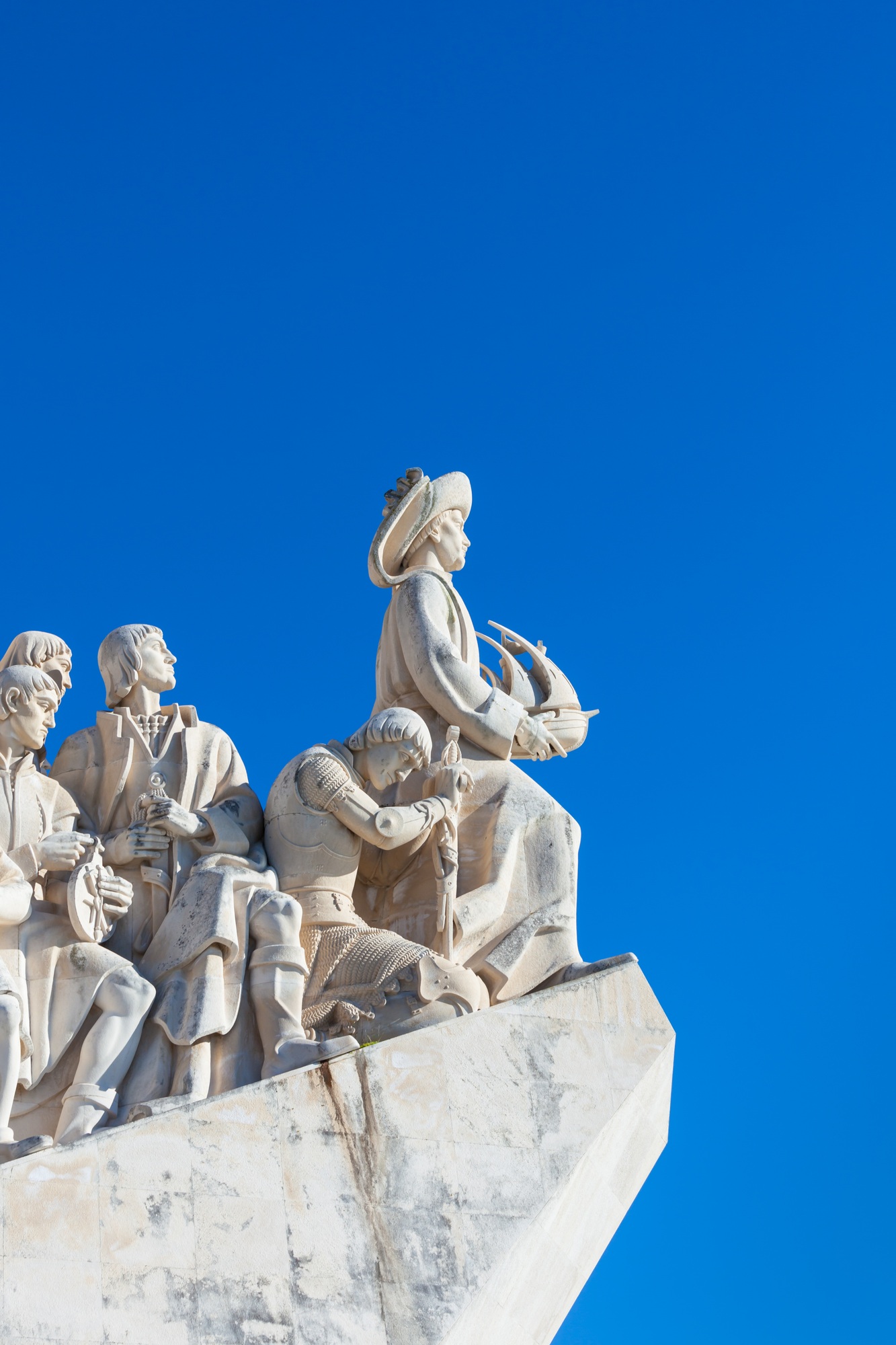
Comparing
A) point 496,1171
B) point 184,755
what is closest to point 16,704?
point 184,755

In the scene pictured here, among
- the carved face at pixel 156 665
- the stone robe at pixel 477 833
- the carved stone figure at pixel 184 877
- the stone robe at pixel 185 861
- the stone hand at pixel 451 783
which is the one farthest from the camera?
the carved face at pixel 156 665

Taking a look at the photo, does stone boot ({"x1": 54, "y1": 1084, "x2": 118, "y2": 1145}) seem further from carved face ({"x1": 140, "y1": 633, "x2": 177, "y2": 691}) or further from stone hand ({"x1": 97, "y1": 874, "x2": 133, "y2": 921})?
carved face ({"x1": 140, "y1": 633, "x2": 177, "y2": 691})

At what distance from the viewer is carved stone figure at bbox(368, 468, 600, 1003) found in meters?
10.4

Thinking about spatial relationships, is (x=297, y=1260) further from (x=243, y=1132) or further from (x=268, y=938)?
(x=268, y=938)

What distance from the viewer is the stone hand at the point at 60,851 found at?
385 inches

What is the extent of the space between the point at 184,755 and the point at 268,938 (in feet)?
4.36

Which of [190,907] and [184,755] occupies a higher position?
[184,755]

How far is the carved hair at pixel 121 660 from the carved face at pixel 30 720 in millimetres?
636

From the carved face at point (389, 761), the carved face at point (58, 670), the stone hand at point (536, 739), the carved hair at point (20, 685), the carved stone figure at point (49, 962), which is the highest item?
the stone hand at point (536, 739)

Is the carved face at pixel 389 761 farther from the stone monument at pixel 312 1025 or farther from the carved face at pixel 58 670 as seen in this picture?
the carved face at pixel 58 670

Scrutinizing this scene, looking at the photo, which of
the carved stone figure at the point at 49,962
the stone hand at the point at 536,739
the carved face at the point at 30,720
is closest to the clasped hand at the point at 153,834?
the carved stone figure at the point at 49,962

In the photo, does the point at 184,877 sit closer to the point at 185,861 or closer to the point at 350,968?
the point at 185,861

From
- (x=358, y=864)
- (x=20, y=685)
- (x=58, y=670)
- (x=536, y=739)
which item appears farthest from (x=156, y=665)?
(x=536, y=739)

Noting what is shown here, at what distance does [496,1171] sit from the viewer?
359 inches
